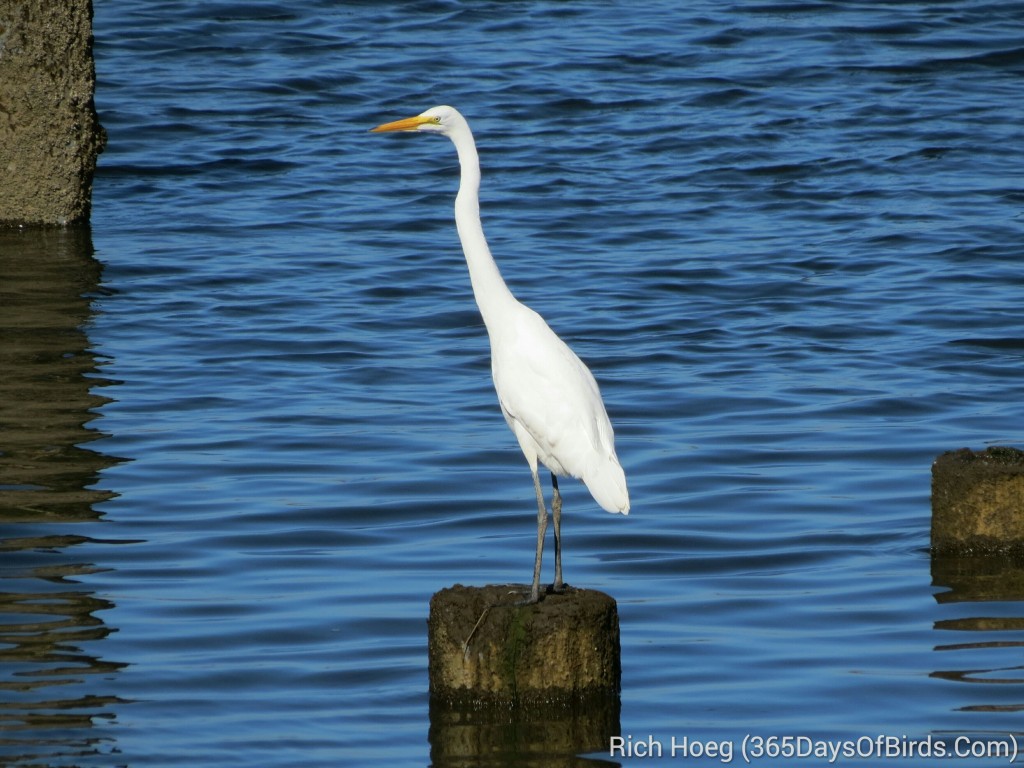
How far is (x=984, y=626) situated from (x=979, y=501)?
64cm

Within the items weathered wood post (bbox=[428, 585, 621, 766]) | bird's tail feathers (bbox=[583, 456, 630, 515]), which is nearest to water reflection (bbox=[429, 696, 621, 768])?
weathered wood post (bbox=[428, 585, 621, 766])

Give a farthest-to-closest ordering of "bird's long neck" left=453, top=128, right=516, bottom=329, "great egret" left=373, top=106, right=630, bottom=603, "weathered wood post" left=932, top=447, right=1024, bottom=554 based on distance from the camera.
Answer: "weathered wood post" left=932, top=447, right=1024, bottom=554, "bird's long neck" left=453, top=128, right=516, bottom=329, "great egret" left=373, top=106, right=630, bottom=603

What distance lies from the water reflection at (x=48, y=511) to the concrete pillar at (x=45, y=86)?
→ 31.9 inches

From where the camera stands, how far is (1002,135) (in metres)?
17.5

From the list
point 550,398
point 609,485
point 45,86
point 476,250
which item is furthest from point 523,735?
point 45,86

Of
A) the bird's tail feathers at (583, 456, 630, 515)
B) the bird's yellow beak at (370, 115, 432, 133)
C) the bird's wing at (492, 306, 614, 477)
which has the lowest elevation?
Answer: the bird's tail feathers at (583, 456, 630, 515)

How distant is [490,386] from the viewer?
10.1 metres

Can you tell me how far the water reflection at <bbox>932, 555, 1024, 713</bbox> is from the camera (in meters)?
5.66

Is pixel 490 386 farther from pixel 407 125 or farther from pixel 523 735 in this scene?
pixel 523 735

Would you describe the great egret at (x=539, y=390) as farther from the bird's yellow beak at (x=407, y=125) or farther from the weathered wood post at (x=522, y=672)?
the weathered wood post at (x=522, y=672)

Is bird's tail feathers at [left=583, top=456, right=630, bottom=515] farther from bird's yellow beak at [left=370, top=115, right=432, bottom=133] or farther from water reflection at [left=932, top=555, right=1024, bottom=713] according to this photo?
bird's yellow beak at [left=370, top=115, right=432, bottom=133]

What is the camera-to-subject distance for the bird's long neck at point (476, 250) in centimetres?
613

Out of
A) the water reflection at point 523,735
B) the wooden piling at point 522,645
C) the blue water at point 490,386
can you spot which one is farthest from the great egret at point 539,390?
the blue water at point 490,386

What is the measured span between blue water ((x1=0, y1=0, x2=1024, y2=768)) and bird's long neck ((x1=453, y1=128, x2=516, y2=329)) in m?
1.30
